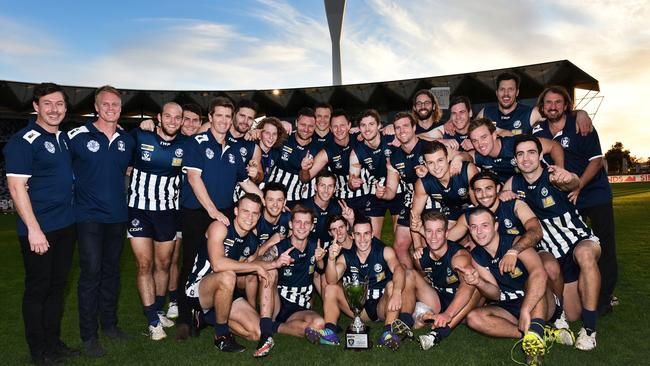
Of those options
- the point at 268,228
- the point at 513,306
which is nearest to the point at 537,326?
the point at 513,306

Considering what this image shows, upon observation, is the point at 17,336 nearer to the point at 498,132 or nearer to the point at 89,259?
the point at 89,259

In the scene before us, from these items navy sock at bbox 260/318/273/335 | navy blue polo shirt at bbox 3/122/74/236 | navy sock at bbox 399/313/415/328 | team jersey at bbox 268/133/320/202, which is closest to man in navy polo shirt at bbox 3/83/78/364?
navy blue polo shirt at bbox 3/122/74/236

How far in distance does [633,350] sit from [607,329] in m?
0.58

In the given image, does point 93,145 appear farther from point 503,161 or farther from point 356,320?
point 503,161

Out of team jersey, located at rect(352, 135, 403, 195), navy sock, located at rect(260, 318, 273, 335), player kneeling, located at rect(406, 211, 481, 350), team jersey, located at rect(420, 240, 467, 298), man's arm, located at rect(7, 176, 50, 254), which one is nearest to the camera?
man's arm, located at rect(7, 176, 50, 254)

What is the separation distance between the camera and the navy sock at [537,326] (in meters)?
3.48

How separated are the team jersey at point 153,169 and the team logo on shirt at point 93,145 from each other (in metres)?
0.62

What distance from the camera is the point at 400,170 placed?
5.48 m

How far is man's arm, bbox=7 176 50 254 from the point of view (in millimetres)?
3393

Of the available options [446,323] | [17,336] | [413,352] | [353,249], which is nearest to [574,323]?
[446,323]

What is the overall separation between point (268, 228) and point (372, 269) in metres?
1.15

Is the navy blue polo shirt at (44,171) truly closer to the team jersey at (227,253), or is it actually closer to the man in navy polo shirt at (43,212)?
the man in navy polo shirt at (43,212)

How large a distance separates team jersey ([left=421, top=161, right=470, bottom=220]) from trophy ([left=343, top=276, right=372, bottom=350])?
1445 mm

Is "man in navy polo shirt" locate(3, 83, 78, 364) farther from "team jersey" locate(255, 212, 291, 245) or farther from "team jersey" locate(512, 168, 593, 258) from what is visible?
"team jersey" locate(512, 168, 593, 258)
